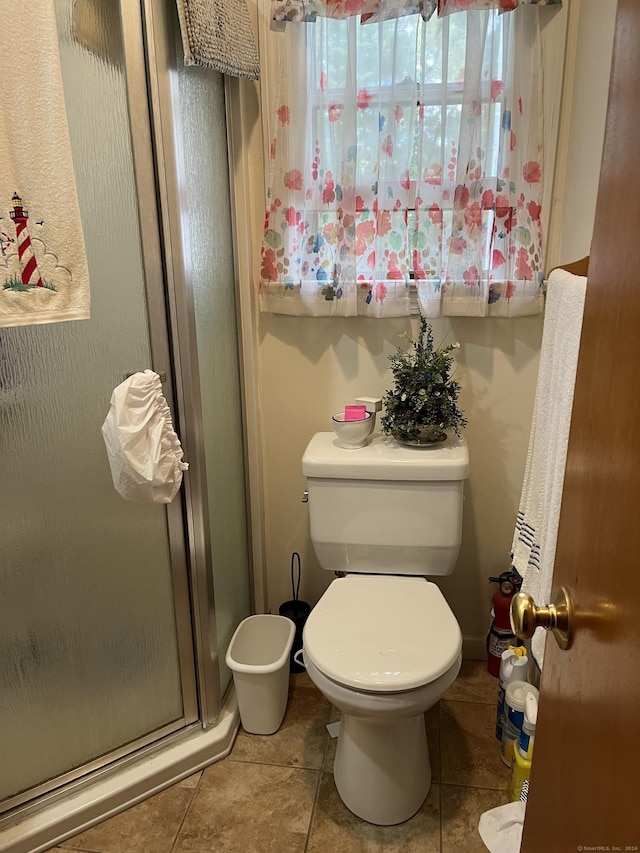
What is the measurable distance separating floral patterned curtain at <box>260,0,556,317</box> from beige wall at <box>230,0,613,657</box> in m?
0.08

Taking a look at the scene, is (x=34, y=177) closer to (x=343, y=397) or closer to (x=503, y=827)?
(x=343, y=397)

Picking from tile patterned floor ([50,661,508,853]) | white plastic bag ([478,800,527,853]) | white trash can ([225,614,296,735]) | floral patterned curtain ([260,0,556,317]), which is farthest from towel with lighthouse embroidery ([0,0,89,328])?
white plastic bag ([478,800,527,853])

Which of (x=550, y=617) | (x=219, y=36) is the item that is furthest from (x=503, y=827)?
(x=219, y=36)

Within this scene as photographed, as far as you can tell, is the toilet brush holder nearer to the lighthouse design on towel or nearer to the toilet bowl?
the toilet bowl

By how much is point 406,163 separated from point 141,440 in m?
1.06

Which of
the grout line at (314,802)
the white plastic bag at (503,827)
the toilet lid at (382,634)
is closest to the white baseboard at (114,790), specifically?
the grout line at (314,802)

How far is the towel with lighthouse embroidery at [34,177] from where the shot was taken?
3.27ft

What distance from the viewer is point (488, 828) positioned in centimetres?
139

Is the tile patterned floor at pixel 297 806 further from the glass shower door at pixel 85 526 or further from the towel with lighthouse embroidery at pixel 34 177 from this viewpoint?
the towel with lighthouse embroidery at pixel 34 177

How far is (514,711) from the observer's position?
151 centimetres

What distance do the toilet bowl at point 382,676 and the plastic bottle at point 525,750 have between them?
0.65 feet

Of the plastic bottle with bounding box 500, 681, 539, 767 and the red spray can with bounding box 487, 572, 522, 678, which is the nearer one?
the plastic bottle with bounding box 500, 681, 539, 767

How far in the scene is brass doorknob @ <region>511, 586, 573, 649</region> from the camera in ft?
2.09

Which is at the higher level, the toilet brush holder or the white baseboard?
the toilet brush holder
